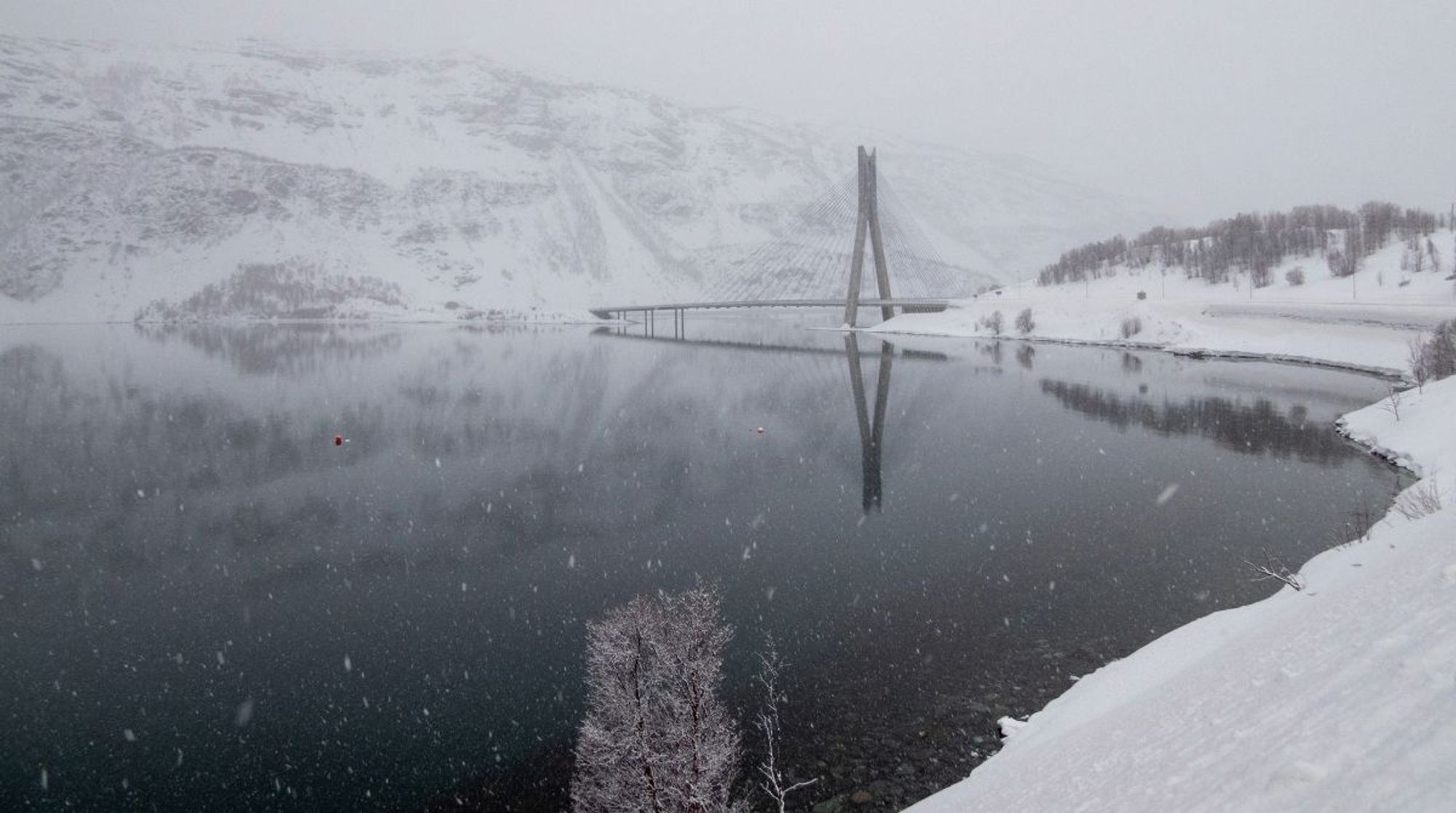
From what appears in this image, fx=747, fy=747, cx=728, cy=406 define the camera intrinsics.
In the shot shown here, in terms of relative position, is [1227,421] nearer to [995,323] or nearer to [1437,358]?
[1437,358]

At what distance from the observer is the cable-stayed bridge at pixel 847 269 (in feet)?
253

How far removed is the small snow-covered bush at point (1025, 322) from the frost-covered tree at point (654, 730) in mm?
65251

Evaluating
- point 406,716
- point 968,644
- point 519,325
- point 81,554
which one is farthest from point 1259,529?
point 519,325

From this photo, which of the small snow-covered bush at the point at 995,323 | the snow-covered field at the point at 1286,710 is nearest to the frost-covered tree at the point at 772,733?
the snow-covered field at the point at 1286,710

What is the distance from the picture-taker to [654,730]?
7.72 metres

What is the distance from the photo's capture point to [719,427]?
101 feet

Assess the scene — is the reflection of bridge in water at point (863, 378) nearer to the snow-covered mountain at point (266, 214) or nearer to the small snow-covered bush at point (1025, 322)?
the small snow-covered bush at point (1025, 322)

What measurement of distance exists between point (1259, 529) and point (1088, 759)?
14.2m

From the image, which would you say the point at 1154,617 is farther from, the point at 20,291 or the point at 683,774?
the point at 20,291

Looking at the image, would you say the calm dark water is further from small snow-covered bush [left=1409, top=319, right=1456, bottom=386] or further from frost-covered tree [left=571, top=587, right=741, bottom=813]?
small snow-covered bush [left=1409, top=319, right=1456, bottom=386]

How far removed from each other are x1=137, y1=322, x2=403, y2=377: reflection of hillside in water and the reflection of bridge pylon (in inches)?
1433

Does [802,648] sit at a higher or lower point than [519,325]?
lower

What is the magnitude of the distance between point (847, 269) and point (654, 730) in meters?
140

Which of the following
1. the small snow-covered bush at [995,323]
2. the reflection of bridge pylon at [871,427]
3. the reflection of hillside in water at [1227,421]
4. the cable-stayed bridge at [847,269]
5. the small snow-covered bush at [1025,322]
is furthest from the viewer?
the cable-stayed bridge at [847,269]
